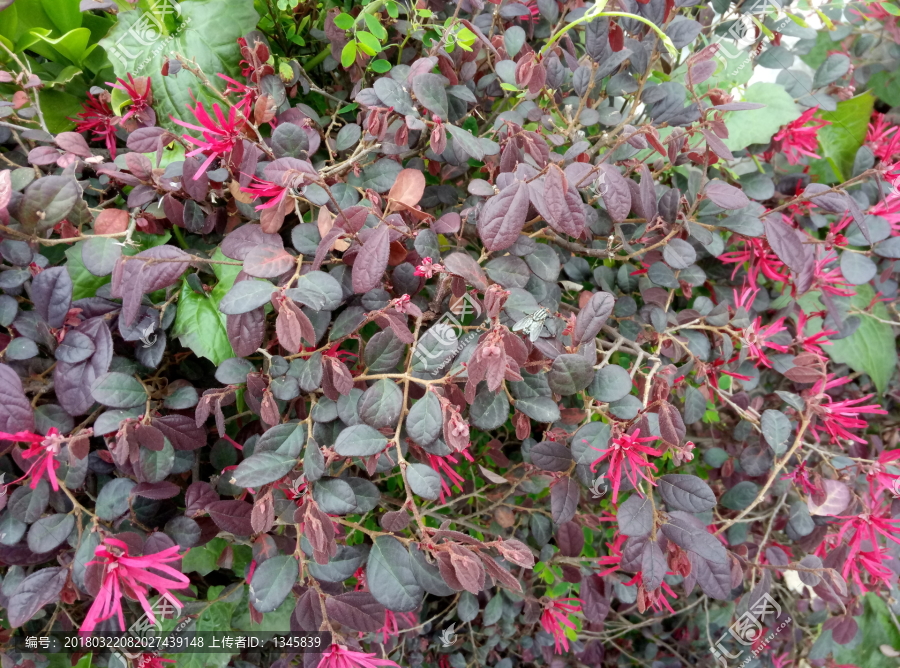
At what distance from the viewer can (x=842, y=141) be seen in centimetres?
101

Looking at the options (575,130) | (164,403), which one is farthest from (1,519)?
(575,130)

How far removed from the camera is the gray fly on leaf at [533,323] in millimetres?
526

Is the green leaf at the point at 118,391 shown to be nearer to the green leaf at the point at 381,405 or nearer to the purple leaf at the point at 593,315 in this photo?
the green leaf at the point at 381,405

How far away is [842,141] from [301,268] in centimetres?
101

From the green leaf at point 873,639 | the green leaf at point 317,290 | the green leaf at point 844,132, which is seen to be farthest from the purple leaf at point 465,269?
the green leaf at point 873,639

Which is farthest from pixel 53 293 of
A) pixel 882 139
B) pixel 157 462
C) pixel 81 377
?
pixel 882 139

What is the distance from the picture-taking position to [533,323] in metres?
0.54

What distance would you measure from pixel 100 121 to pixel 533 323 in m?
0.63

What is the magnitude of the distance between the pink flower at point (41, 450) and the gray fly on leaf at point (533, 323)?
46 centimetres

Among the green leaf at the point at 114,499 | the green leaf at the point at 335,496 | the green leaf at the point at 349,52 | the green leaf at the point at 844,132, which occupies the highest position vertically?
the green leaf at the point at 349,52

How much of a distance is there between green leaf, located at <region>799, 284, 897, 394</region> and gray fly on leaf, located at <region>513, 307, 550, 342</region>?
670mm

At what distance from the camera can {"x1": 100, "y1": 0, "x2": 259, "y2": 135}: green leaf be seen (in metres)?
0.71

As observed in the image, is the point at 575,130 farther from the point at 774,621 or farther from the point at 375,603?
the point at 774,621

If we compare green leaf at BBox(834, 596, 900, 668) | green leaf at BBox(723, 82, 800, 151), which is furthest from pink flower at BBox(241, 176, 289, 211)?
green leaf at BBox(834, 596, 900, 668)
